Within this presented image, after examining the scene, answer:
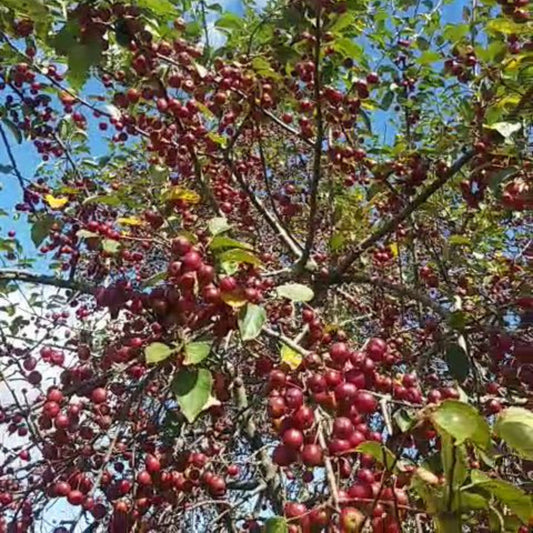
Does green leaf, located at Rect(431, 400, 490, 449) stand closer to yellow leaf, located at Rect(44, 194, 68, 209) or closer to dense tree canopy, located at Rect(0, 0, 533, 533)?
dense tree canopy, located at Rect(0, 0, 533, 533)

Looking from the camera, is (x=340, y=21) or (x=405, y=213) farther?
(x=405, y=213)

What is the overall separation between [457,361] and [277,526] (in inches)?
39.2

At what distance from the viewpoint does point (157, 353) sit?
1.40 metres

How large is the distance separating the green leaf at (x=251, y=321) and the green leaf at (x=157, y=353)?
0.49 ft

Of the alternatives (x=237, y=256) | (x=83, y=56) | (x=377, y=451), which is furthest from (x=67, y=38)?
(x=377, y=451)

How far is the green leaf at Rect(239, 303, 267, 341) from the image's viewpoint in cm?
146

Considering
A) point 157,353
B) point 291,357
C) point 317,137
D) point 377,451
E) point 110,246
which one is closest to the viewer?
point 377,451

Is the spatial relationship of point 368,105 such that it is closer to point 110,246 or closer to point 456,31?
point 456,31

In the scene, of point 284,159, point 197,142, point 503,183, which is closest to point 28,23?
point 197,142

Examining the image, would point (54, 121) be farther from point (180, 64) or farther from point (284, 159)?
point (284, 159)

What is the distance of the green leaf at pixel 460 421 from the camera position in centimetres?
102

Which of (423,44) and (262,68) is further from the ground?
(423,44)

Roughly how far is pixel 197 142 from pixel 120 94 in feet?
1.13

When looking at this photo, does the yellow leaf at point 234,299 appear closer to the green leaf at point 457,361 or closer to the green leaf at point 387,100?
the green leaf at point 457,361
